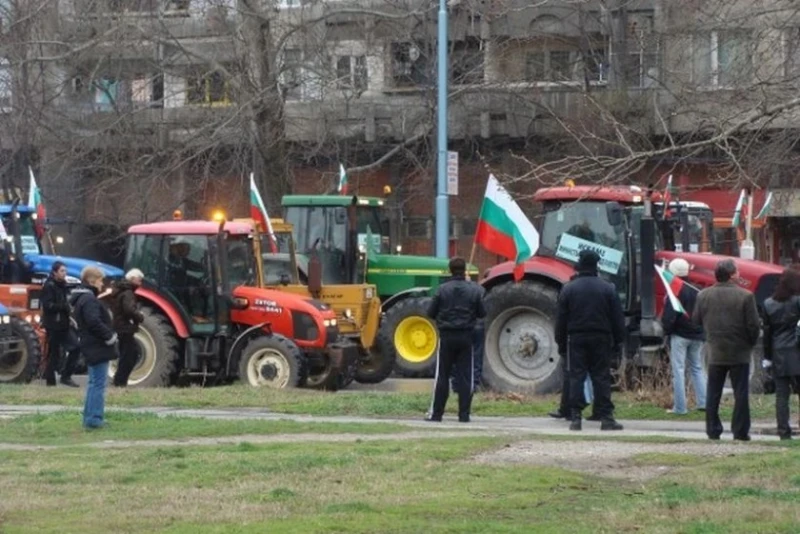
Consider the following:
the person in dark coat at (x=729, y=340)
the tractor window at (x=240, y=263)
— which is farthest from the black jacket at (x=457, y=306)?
the tractor window at (x=240, y=263)

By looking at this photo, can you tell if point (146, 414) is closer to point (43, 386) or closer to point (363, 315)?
point (43, 386)

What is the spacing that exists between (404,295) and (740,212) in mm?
6028

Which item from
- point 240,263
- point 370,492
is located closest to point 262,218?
point 240,263

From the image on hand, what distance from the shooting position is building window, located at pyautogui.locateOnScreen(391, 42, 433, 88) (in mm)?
40312

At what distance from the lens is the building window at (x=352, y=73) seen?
38.2 m

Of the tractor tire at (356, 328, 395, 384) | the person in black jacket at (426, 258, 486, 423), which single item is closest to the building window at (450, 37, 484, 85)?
the tractor tire at (356, 328, 395, 384)

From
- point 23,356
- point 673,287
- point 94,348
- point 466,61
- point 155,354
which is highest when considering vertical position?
point 466,61

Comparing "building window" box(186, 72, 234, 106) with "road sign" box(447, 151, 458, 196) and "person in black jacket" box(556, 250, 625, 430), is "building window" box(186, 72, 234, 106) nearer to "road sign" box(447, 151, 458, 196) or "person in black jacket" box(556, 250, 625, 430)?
"road sign" box(447, 151, 458, 196)

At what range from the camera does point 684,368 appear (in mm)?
20094

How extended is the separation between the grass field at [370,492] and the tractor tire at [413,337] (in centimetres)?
1130

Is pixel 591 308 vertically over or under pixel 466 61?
under

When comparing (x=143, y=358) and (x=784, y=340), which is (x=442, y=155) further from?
(x=784, y=340)

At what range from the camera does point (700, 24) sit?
74.2 ft

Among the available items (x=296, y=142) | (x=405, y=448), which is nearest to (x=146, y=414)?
(x=405, y=448)
